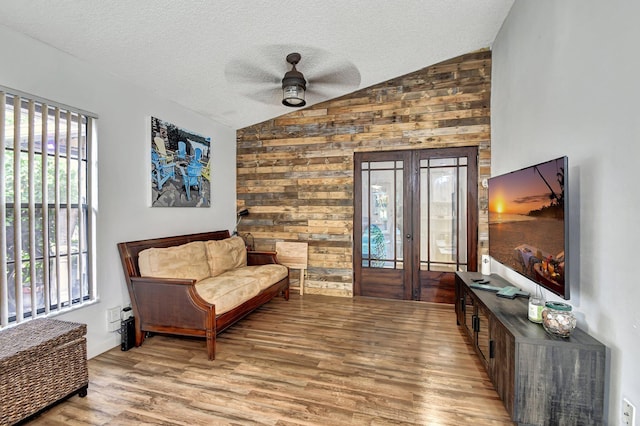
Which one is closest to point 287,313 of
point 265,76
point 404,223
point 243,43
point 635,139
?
point 404,223

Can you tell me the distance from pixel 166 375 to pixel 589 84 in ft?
11.2

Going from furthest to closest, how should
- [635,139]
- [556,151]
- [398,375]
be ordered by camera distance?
[398,375] < [556,151] < [635,139]

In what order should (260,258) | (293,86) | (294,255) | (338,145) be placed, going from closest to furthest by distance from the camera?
1. (293,86)
2. (260,258)
3. (338,145)
4. (294,255)

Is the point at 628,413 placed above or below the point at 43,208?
below

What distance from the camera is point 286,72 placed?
3143mm

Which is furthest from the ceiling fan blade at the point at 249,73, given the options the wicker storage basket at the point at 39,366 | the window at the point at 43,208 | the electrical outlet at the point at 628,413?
the electrical outlet at the point at 628,413

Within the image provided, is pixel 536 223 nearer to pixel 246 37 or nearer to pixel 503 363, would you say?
pixel 503 363

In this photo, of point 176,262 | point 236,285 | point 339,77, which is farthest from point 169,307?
point 339,77

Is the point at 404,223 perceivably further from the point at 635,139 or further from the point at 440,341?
the point at 635,139

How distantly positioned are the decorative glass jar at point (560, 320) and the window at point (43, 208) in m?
3.39

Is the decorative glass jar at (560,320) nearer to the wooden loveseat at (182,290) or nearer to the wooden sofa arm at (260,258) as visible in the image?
the wooden loveseat at (182,290)

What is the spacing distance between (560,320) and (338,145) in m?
3.37

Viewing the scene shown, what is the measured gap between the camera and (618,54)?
5.18ft

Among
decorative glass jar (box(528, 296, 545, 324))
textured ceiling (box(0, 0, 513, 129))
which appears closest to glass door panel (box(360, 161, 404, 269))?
textured ceiling (box(0, 0, 513, 129))
